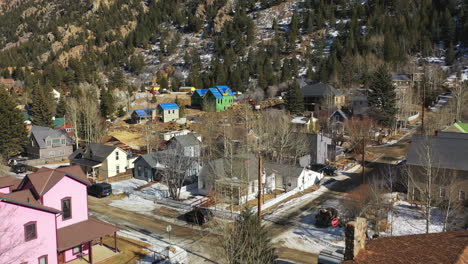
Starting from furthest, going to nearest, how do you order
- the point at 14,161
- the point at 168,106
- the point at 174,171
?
the point at 168,106 < the point at 14,161 < the point at 174,171

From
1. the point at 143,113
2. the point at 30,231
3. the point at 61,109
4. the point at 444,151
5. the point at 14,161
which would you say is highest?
the point at 61,109

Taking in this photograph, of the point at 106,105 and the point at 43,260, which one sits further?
the point at 106,105

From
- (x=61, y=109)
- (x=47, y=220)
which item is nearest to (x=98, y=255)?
(x=47, y=220)

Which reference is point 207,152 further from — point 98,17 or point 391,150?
point 98,17

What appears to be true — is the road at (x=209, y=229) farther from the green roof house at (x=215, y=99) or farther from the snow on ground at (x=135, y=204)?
the green roof house at (x=215, y=99)

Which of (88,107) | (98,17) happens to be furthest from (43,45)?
(88,107)

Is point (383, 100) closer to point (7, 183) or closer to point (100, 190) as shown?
point (100, 190)
